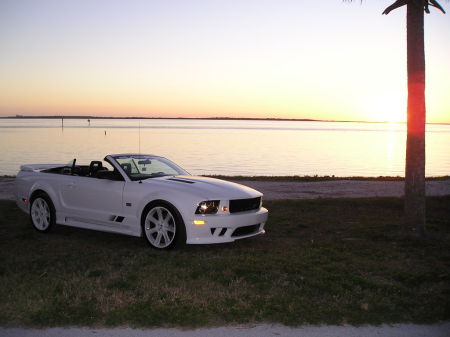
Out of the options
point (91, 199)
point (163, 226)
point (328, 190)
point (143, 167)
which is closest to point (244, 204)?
point (163, 226)

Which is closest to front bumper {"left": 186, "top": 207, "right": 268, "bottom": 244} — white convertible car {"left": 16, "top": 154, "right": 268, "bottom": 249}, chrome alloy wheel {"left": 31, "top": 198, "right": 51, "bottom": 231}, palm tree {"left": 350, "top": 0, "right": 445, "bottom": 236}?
white convertible car {"left": 16, "top": 154, "right": 268, "bottom": 249}

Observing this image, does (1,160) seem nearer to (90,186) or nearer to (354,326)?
(90,186)

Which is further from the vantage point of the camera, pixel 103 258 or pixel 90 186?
pixel 90 186

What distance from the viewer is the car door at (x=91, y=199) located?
8211 mm

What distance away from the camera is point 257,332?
4.43 m

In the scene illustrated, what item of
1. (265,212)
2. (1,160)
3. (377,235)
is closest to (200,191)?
(265,212)

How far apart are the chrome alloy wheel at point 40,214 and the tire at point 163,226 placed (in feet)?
7.47

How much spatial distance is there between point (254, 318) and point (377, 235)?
491cm

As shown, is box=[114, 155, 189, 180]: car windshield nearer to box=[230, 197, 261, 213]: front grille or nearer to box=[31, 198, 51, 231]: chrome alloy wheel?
box=[230, 197, 261, 213]: front grille

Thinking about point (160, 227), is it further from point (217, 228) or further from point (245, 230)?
point (245, 230)

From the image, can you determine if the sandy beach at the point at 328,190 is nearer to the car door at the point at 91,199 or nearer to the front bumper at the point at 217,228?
the car door at the point at 91,199

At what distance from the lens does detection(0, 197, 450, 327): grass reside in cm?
482

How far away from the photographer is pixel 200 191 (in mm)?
7637

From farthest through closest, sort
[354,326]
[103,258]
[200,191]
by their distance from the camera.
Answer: [200,191]
[103,258]
[354,326]
